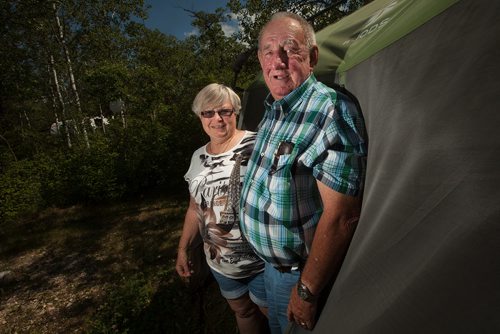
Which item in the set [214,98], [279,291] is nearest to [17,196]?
[214,98]

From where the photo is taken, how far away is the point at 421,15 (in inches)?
33.1

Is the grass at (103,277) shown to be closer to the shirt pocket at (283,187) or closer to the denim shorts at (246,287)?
the denim shorts at (246,287)

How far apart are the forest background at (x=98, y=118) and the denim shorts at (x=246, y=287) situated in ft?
4.85

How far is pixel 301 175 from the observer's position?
49.9 inches

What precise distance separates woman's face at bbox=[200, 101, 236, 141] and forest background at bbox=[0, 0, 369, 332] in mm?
1151

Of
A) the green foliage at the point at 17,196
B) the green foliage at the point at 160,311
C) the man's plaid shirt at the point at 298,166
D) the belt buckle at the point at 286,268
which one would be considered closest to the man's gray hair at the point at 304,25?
the man's plaid shirt at the point at 298,166

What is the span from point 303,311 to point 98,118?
19.1m

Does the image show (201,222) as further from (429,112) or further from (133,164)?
(133,164)

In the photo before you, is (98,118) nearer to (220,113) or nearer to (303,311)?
(220,113)

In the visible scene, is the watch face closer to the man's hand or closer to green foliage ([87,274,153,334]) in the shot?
the man's hand

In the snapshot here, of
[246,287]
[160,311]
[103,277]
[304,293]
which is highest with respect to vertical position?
[304,293]

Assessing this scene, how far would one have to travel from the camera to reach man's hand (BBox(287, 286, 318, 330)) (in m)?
1.29

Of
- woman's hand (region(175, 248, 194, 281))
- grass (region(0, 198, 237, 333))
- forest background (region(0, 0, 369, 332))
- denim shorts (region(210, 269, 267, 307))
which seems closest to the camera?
denim shorts (region(210, 269, 267, 307))

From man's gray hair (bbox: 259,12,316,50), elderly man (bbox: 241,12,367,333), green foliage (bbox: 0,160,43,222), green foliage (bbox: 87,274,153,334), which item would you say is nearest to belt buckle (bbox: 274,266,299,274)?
elderly man (bbox: 241,12,367,333)
